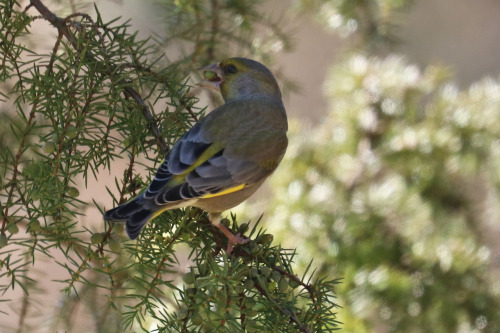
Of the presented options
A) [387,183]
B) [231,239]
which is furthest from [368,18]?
[231,239]

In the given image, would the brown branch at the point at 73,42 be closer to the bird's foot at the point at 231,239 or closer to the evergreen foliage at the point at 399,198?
the bird's foot at the point at 231,239

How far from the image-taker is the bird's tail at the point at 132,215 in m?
1.04

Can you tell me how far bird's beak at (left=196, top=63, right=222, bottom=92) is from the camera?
A: 1649 mm

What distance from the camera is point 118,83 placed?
3.66ft

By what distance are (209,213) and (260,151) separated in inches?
10.1

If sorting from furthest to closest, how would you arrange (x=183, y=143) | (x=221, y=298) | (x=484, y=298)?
1. (x=484, y=298)
2. (x=183, y=143)
3. (x=221, y=298)

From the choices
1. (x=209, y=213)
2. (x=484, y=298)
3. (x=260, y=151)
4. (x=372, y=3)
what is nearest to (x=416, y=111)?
(x=372, y=3)

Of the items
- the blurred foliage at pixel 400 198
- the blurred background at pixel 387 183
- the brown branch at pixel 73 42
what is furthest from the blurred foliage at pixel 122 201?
the blurred foliage at pixel 400 198

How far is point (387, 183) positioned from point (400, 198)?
7cm

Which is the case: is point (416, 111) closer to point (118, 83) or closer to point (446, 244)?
point (446, 244)

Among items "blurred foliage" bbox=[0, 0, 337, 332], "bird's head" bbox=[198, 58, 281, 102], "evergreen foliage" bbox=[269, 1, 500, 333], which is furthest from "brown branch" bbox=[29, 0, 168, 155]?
"evergreen foliage" bbox=[269, 1, 500, 333]

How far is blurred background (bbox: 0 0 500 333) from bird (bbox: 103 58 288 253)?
173mm

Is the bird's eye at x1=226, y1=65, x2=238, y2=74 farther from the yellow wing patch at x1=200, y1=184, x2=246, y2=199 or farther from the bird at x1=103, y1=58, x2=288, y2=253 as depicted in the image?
the yellow wing patch at x1=200, y1=184, x2=246, y2=199

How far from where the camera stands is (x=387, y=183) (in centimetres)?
189
